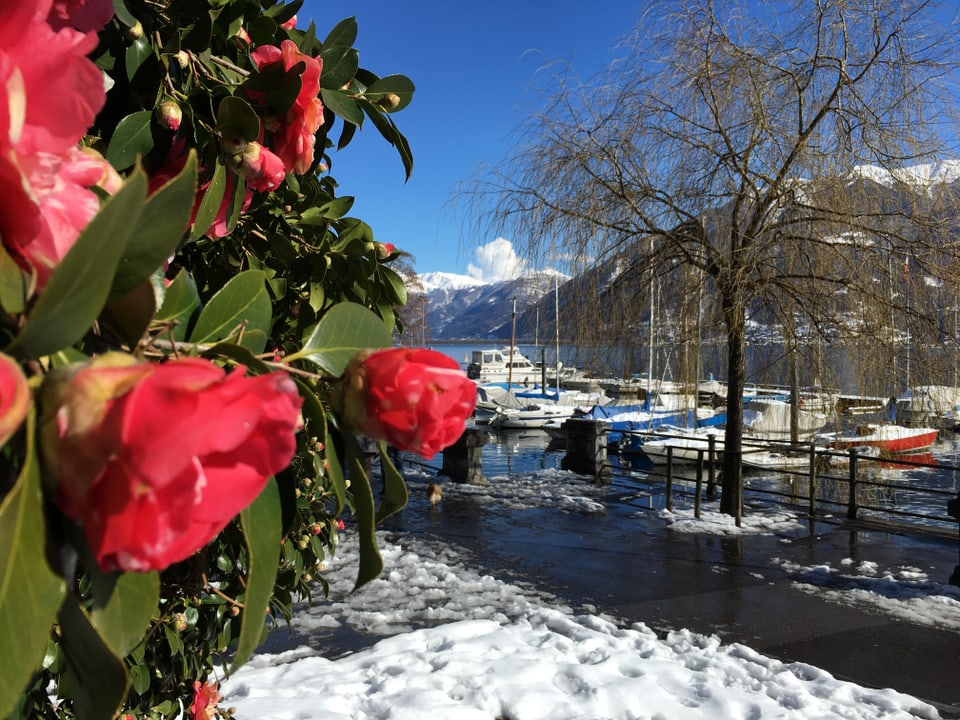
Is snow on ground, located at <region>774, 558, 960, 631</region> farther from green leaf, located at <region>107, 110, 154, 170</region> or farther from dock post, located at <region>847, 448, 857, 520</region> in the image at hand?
green leaf, located at <region>107, 110, 154, 170</region>

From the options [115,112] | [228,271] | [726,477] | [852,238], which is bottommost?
[726,477]

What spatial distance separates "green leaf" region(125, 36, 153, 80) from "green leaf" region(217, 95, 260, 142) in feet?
0.61

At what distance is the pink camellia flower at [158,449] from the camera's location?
280mm

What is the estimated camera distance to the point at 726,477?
28.7 feet

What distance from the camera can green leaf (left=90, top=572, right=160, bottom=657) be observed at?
37cm

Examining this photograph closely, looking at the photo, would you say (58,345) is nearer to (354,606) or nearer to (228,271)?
(228,271)

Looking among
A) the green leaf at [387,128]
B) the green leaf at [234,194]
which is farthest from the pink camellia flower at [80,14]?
the green leaf at [387,128]

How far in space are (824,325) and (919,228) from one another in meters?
1.27

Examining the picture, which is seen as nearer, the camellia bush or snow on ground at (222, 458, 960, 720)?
the camellia bush

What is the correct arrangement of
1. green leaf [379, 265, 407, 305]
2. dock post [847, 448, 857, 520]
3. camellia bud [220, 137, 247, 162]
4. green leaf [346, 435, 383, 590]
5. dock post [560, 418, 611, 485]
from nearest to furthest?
green leaf [346, 435, 383, 590], camellia bud [220, 137, 247, 162], green leaf [379, 265, 407, 305], dock post [847, 448, 857, 520], dock post [560, 418, 611, 485]

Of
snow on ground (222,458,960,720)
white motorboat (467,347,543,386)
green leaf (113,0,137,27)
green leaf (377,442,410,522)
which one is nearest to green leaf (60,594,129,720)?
green leaf (377,442,410,522)

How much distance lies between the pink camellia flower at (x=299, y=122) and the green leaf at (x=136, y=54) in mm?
170

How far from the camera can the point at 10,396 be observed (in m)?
0.29

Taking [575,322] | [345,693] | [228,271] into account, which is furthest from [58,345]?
[575,322]
